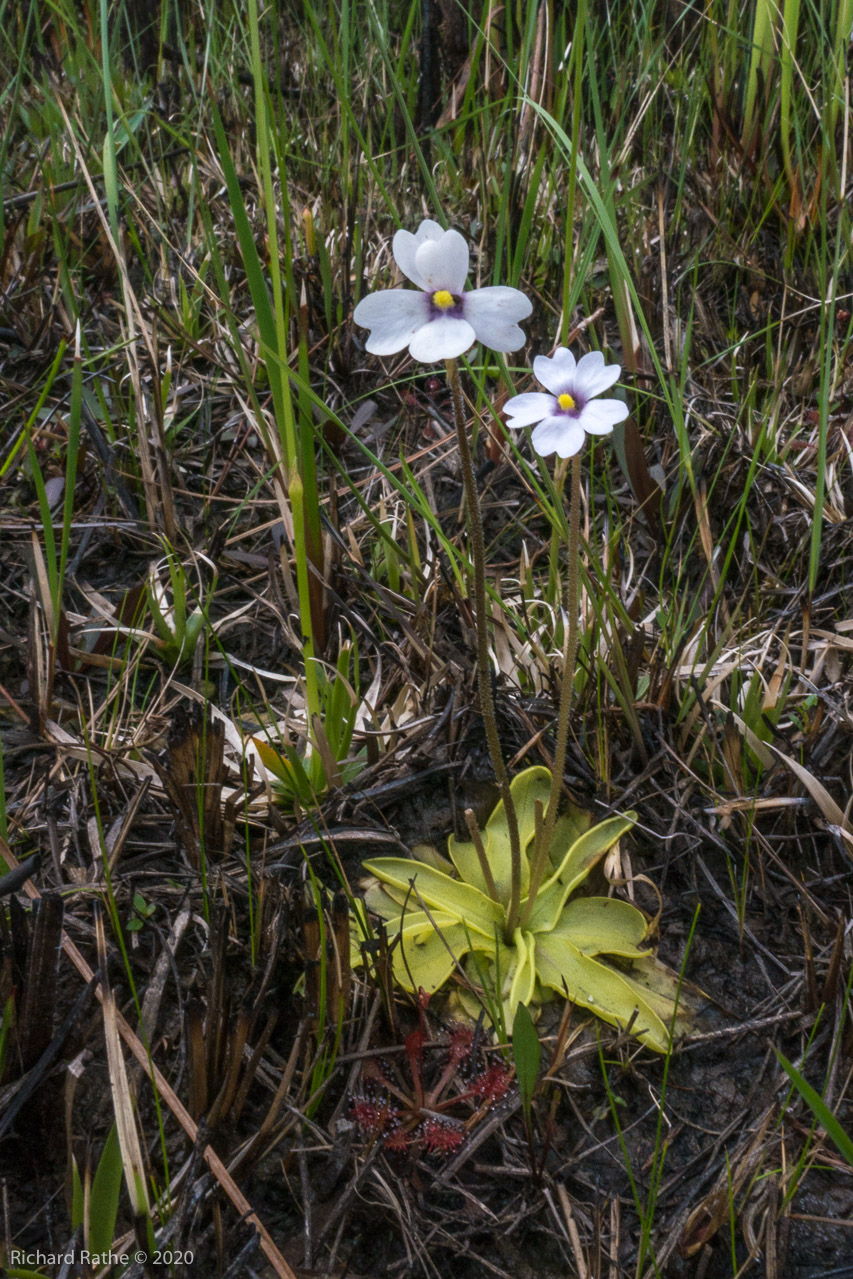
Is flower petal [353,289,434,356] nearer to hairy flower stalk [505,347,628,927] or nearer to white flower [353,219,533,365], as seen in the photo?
white flower [353,219,533,365]

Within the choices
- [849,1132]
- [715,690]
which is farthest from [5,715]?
[849,1132]

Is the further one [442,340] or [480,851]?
[480,851]

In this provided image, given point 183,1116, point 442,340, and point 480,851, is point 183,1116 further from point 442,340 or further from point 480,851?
point 442,340

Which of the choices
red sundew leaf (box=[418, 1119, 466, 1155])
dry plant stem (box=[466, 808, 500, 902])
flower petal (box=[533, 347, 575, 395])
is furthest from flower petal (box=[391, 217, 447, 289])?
red sundew leaf (box=[418, 1119, 466, 1155])

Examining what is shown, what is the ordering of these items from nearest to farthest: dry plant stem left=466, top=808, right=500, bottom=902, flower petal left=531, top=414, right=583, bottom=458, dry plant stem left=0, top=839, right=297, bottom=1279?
1. dry plant stem left=0, top=839, right=297, bottom=1279
2. flower petal left=531, top=414, right=583, bottom=458
3. dry plant stem left=466, top=808, right=500, bottom=902

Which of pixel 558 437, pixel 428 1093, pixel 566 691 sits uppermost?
pixel 558 437

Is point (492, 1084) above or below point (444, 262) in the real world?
below

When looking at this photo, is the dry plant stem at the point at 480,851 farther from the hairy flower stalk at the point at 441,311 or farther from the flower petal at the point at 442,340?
the flower petal at the point at 442,340

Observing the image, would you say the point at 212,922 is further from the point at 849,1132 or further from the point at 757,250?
the point at 757,250

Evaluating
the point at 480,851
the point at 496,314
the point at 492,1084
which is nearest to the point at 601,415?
the point at 496,314
